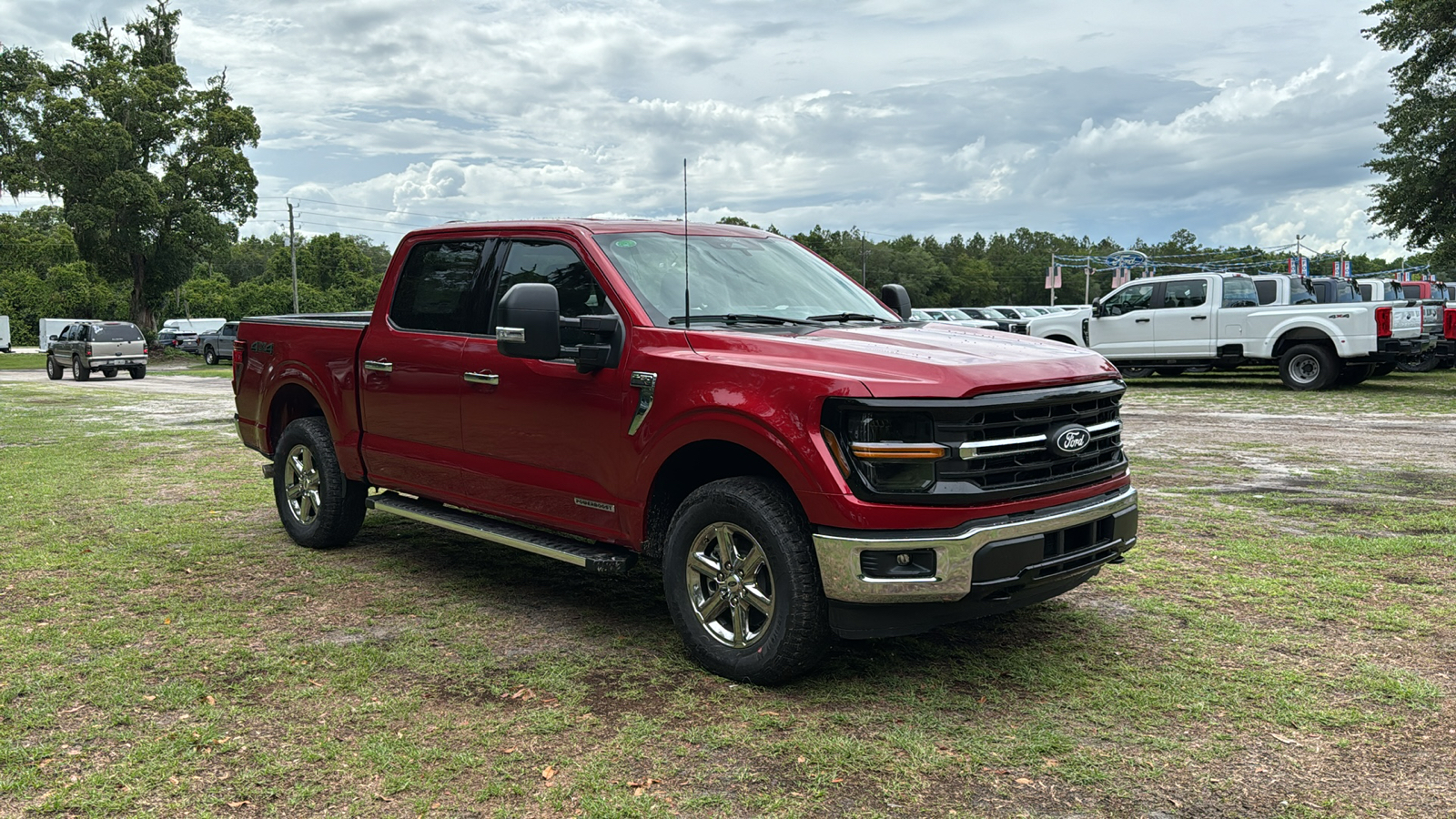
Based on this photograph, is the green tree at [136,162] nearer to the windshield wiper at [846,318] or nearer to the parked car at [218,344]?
the parked car at [218,344]

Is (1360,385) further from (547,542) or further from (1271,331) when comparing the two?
(547,542)

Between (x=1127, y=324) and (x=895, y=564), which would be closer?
(x=895, y=564)

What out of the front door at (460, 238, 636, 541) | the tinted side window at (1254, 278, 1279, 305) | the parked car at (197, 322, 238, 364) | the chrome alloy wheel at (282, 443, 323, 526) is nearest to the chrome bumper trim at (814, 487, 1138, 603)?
the front door at (460, 238, 636, 541)

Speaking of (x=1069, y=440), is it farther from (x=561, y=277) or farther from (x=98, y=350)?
(x=98, y=350)

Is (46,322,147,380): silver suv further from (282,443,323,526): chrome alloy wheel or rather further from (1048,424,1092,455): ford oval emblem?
(1048,424,1092,455): ford oval emblem

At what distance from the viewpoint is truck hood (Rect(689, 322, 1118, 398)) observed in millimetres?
3979

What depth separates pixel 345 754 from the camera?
3725mm

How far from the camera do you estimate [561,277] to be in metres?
5.32

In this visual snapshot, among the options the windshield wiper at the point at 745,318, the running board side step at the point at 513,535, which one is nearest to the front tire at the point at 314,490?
the running board side step at the point at 513,535

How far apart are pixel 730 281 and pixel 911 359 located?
1417mm

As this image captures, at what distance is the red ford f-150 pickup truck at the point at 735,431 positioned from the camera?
398 centimetres

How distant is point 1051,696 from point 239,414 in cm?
590

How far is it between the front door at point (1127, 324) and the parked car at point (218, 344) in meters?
33.8

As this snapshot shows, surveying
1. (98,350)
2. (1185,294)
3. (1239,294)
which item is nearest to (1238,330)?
(1239,294)
